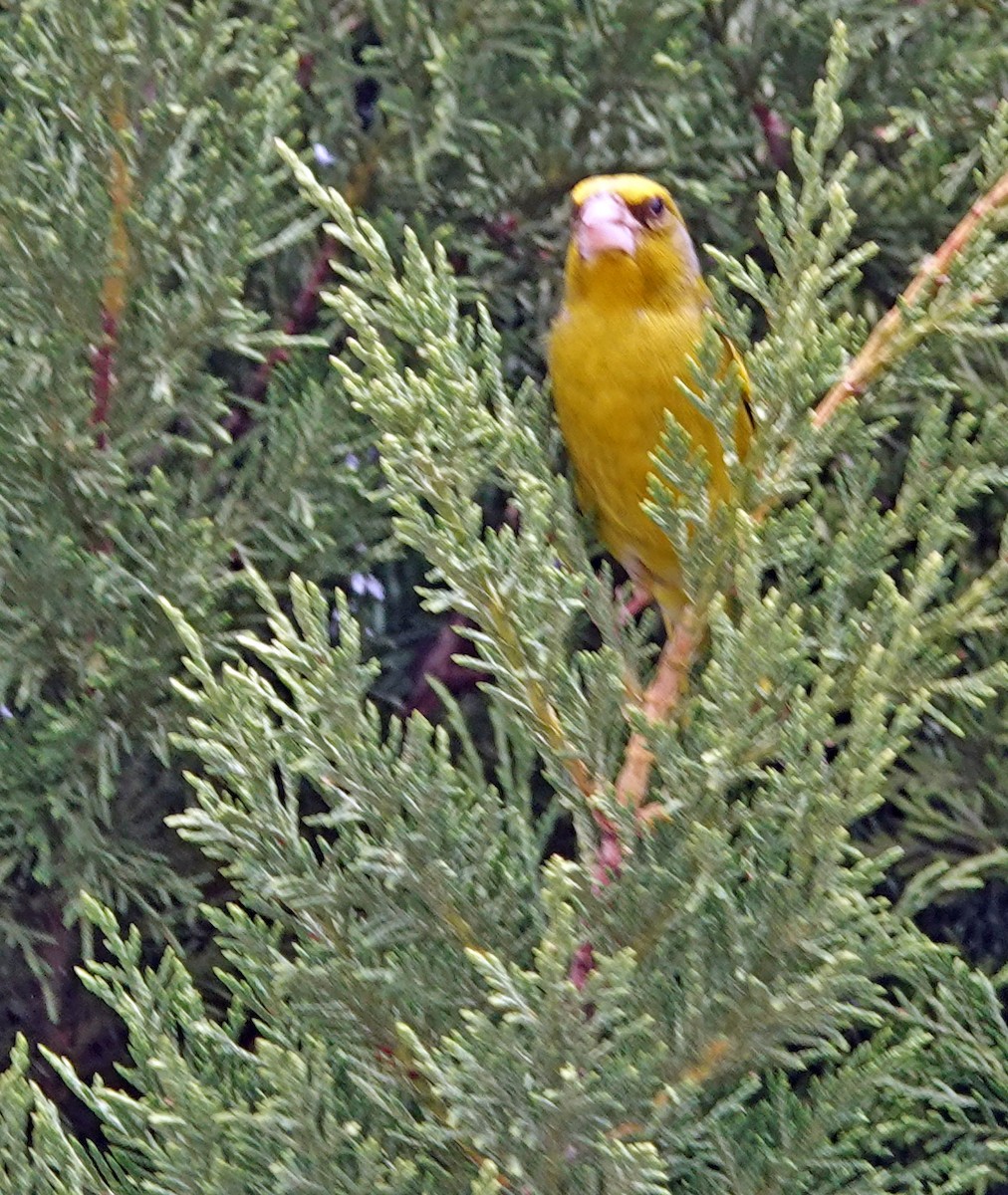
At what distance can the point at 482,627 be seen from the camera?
130 cm

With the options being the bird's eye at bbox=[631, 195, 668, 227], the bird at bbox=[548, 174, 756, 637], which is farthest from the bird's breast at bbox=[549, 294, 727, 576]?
the bird's eye at bbox=[631, 195, 668, 227]

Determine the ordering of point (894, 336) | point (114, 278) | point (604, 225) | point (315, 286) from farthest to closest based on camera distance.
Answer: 1. point (315, 286)
2. point (604, 225)
3. point (114, 278)
4. point (894, 336)

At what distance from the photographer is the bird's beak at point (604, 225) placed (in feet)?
5.73

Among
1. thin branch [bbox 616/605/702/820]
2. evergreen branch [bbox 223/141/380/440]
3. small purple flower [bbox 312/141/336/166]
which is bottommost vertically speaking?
thin branch [bbox 616/605/702/820]

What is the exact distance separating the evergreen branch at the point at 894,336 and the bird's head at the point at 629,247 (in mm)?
435

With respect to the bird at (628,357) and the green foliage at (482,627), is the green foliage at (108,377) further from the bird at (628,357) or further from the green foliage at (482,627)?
the bird at (628,357)

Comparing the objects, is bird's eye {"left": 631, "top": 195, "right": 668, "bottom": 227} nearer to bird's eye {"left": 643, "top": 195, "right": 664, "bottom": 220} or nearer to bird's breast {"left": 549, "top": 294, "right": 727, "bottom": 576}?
bird's eye {"left": 643, "top": 195, "right": 664, "bottom": 220}

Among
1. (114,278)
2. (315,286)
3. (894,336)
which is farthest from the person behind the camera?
(315,286)

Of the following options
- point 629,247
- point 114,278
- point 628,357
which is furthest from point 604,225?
point 114,278

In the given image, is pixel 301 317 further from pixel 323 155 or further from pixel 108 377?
pixel 108 377

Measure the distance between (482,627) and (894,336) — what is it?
0.51 metres

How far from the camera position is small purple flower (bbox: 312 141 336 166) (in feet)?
5.97

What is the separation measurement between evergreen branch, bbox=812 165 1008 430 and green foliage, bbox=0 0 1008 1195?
2cm

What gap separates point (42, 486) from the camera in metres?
1.61
